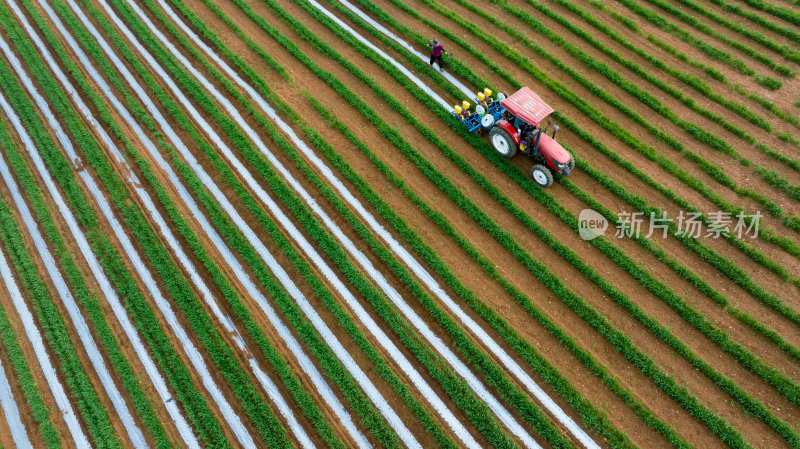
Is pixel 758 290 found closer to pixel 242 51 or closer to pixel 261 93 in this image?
pixel 261 93

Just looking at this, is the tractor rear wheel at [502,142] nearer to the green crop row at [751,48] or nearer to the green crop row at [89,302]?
the green crop row at [751,48]

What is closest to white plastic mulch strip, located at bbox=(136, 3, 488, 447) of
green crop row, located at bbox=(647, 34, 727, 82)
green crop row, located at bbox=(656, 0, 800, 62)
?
green crop row, located at bbox=(647, 34, 727, 82)

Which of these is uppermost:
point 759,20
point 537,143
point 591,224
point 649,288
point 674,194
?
point 537,143

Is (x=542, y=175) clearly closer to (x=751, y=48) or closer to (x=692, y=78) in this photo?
(x=692, y=78)

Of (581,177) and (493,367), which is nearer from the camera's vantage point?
(493,367)

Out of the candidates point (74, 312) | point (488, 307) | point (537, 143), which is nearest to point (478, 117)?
point (537, 143)

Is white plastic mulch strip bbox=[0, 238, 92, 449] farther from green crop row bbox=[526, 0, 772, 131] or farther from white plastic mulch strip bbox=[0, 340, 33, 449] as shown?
green crop row bbox=[526, 0, 772, 131]

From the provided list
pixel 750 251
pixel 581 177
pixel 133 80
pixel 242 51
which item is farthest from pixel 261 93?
pixel 750 251
